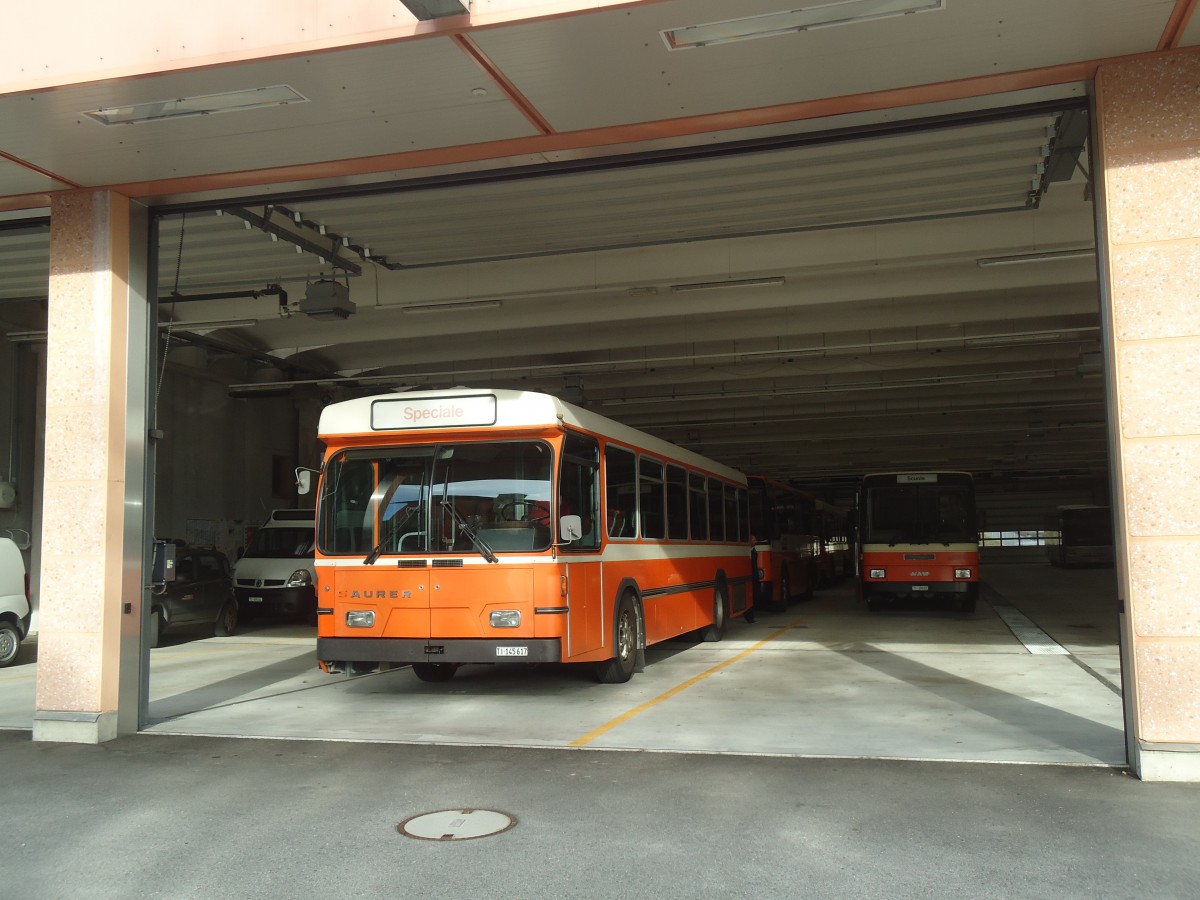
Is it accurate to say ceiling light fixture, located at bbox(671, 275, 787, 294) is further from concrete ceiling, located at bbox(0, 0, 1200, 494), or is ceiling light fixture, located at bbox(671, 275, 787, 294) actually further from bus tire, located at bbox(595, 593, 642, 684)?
bus tire, located at bbox(595, 593, 642, 684)

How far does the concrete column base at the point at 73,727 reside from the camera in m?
8.34

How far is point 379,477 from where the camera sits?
10.0 metres

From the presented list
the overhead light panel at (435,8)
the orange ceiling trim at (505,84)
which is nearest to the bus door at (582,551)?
the orange ceiling trim at (505,84)

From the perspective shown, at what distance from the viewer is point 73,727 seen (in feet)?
27.5

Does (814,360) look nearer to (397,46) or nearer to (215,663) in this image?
(215,663)

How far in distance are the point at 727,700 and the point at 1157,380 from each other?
515 cm

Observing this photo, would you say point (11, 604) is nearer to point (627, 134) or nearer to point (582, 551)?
point (582, 551)

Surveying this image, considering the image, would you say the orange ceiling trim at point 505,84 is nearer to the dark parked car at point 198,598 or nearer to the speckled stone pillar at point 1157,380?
the speckled stone pillar at point 1157,380

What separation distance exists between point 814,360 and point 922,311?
452cm

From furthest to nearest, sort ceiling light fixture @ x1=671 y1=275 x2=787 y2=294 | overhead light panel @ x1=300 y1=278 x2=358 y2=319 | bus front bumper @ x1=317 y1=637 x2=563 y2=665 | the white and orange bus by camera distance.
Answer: the white and orange bus, ceiling light fixture @ x1=671 y1=275 x2=787 y2=294, overhead light panel @ x1=300 y1=278 x2=358 y2=319, bus front bumper @ x1=317 y1=637 x2=563 y2=665

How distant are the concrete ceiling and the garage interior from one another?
0.18 feet


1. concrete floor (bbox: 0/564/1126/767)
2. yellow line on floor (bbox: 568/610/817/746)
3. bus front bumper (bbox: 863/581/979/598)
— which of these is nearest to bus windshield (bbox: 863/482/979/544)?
bus front bumper (bbox: 863/581/979/598)

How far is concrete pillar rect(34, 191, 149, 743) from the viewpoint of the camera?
27.8 ft

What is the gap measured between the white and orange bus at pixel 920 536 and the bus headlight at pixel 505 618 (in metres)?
13.3
